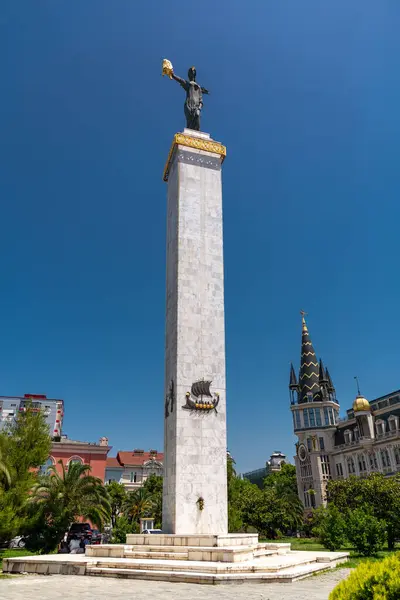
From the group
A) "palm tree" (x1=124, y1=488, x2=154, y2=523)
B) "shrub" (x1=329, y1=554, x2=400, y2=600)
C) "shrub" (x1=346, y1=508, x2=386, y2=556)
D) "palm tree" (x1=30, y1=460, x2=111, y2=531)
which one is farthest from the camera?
"palm tree" (x1=124, y1=488, x2=154, y2=523)

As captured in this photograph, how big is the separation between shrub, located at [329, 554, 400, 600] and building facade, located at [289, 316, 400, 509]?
187ft

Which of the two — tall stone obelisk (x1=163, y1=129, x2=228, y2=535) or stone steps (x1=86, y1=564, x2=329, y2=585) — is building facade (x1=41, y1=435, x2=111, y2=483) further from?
stone steps (x1=86, y1=564, x2=329, y2=585)

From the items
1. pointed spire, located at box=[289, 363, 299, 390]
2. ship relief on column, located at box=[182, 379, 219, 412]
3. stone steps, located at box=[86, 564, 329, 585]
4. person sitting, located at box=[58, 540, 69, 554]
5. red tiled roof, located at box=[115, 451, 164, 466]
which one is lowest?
person sitting, located at box=[58, 540, 69, 554]

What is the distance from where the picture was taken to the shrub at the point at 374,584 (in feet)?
15.4

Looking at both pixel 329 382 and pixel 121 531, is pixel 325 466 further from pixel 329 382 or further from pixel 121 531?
pixel 121 531

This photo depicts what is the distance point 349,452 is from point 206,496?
5262 cm

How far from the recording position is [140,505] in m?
46.0

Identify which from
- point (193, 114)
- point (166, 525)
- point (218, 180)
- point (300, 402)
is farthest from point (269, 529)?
point (300, 402)

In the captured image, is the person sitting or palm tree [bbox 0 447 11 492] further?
the person sitting

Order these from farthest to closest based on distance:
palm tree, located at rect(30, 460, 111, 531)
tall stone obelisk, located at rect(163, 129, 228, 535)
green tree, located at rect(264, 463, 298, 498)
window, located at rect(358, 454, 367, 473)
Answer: green tree, located at rect(264, 463, 298, 498)
window, located at rect(358, 454, 367, 473)
palm tree, located at rect(30, 460, 111, 531)
tall stone obelisk, located at rect(163, 129, 228, 535)

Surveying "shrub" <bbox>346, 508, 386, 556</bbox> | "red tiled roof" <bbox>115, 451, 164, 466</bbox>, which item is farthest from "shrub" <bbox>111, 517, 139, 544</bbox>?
"red tiled roof" <bbox>115, 451, 164, 466</bbox>

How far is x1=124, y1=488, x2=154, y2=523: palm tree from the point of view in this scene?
151 feet

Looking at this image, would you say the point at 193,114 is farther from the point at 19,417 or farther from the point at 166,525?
the point at 166,525

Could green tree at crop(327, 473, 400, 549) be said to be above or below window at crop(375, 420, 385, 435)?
below
